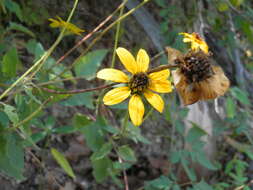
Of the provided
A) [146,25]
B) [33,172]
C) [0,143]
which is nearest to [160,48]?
[146,25]

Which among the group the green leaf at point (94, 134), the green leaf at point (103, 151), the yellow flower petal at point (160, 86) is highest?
the yellow flower petal at point (160, 86)

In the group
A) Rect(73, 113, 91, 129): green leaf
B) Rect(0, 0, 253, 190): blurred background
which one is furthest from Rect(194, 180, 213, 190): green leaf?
Rect(73, 113, 91, 129): green leaf

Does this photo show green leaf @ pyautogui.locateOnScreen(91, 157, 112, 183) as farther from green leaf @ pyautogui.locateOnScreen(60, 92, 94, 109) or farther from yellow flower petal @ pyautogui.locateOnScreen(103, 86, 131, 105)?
yellow flower petal @ pyautogui.locateOnScreen(103, 86, 131, 105)

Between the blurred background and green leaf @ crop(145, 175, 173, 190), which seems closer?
the blurred background

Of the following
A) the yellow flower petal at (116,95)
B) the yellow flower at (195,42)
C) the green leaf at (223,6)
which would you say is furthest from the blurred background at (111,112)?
the yellow flower at (195,42)

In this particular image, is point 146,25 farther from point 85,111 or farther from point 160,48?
point 85,111

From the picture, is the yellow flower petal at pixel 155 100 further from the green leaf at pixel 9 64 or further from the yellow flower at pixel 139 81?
the green leaf at pixel 9 64
